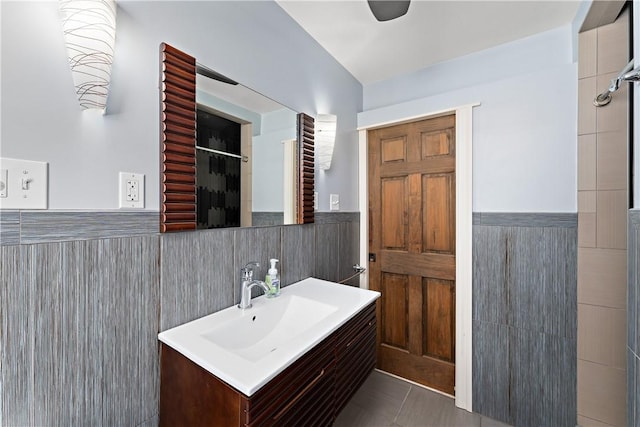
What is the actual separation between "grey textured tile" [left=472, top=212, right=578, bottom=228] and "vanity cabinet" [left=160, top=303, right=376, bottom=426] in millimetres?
1187

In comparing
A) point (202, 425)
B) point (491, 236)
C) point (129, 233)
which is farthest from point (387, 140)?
point (202, 425)

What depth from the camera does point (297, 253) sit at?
5.44 feet

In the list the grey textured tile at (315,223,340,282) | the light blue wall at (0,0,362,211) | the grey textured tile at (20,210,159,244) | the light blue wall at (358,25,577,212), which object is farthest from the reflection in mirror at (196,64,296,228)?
the light blue wall at (358,25,577,212)

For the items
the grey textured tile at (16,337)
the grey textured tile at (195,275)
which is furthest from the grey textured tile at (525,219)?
the grey textured tile at (16,337)

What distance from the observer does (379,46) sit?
75.7 inches

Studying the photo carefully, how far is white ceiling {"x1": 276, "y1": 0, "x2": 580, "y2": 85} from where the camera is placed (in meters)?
1.55

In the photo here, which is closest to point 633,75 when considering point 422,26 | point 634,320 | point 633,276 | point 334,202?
point 633,276

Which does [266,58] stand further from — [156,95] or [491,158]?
[491,158]

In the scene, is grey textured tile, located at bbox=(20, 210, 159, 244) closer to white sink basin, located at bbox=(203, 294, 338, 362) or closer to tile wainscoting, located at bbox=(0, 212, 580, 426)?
tile wainscoting, located at bbox=(0, 212, 580, 426)

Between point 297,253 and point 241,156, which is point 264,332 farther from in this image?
point 241,156

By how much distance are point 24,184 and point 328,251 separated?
152 centimetres

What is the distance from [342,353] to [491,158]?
155 cm

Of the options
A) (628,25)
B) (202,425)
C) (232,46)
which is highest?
(628,25)

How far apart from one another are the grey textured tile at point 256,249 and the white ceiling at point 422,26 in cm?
128
